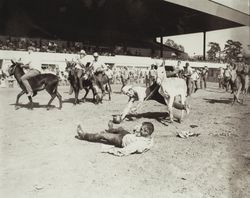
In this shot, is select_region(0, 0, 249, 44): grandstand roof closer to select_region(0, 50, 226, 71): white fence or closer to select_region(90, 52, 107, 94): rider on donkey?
select_region(0, 50, 226, 71): white fence

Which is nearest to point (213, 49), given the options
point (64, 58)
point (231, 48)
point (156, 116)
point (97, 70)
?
point (231, 48)

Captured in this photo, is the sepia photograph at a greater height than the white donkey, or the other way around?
the white donkey

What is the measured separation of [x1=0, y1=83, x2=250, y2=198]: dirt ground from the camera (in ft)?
16.0

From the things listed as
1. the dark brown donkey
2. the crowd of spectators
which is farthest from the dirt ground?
the crowd of spectators

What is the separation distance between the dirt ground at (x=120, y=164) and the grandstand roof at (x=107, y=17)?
25063 millimetres

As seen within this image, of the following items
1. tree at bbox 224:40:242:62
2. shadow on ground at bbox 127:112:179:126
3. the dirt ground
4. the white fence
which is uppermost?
tree at bbox 224:40:242:62

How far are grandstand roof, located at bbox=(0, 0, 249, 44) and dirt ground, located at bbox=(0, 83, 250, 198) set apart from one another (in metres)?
25.1

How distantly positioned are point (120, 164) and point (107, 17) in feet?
113

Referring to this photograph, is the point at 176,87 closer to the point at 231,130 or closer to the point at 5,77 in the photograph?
the point at 231,130

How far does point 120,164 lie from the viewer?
5938mm

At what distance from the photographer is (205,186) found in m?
5.10

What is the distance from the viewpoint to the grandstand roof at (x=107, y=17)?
33.3 meters

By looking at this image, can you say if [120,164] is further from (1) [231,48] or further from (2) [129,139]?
(1) [231,48]

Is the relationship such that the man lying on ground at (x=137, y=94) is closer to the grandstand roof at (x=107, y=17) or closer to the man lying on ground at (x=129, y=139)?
the man lying on ground at (x=129, y=139)
